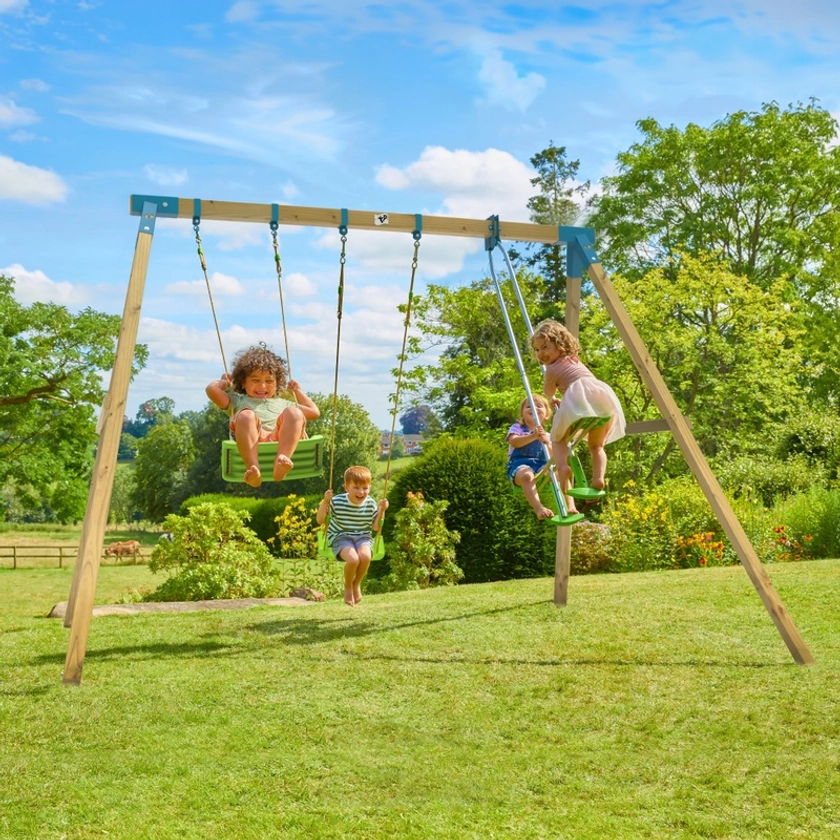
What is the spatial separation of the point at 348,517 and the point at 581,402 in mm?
1985

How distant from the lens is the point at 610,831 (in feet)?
14.5

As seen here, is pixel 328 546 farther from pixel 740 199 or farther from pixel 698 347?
pixel 740 199

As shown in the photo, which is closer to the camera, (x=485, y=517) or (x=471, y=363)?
(x=485, y=517)

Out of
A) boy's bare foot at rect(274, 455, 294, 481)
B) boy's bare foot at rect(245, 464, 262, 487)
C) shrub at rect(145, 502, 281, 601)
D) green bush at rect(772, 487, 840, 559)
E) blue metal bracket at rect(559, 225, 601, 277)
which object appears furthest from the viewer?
green bush at rect(772, 487, 840, 559)

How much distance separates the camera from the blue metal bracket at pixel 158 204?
6.90m

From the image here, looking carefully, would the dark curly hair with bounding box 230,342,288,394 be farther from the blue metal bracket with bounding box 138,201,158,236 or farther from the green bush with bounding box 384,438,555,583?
the green bush with bounding box 384,438,555,583

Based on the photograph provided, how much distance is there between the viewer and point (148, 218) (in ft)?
22.4

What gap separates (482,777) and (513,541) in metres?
7.44

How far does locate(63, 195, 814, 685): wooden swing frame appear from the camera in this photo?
636 centimetres

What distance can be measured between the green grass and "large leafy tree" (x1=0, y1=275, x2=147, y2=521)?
16762 millimetres

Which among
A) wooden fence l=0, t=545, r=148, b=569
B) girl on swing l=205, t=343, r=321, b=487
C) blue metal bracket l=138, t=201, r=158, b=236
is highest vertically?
blue metal bracket l=138, t=201, r=158, b=236

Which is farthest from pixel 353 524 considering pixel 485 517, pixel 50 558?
pixel 50 558

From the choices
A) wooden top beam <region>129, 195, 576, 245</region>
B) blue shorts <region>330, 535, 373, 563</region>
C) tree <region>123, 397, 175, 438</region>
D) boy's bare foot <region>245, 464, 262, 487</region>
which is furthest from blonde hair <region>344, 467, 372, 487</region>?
tree <region>123, 397, 175, 438</region>

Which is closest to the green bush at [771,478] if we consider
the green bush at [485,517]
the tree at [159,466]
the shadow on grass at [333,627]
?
the green bush at [485,517]
